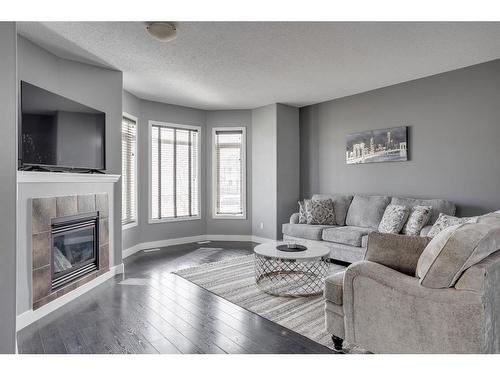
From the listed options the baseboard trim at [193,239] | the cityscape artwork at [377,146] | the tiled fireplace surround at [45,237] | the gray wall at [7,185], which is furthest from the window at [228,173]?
the gray wall at [7,185]

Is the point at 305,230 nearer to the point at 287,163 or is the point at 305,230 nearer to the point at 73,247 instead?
the point at 287,163

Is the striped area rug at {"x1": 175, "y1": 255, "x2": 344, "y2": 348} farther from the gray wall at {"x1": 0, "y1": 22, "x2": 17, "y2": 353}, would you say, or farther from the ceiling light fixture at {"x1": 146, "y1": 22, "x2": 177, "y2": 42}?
the ceiling light fixture at {"x1": 146, "y1": 22, "x2": 177, "y2": 42}

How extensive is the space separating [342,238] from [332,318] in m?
2.17

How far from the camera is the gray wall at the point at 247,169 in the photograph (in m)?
6.08

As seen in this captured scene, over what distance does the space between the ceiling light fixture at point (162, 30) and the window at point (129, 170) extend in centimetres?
245

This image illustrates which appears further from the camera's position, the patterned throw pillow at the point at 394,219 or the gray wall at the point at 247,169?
the gray wall at the point at 247,169

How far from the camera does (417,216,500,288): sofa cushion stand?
159cm

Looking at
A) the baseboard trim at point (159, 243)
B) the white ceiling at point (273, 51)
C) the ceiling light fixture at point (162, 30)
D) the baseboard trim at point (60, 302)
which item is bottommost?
the baseboard trim at point (60, 302)

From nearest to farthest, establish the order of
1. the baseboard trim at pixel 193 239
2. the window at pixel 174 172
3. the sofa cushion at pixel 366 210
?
the sofa cushion at pixel 366 210
the baseboard trim at pixel 193 239
the window at pixel 174 172

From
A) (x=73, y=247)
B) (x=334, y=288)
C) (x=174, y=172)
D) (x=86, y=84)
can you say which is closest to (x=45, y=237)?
(x=73, y=247)

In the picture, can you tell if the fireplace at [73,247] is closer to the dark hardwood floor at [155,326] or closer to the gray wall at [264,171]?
the dark hardwood floor at [155,326]
